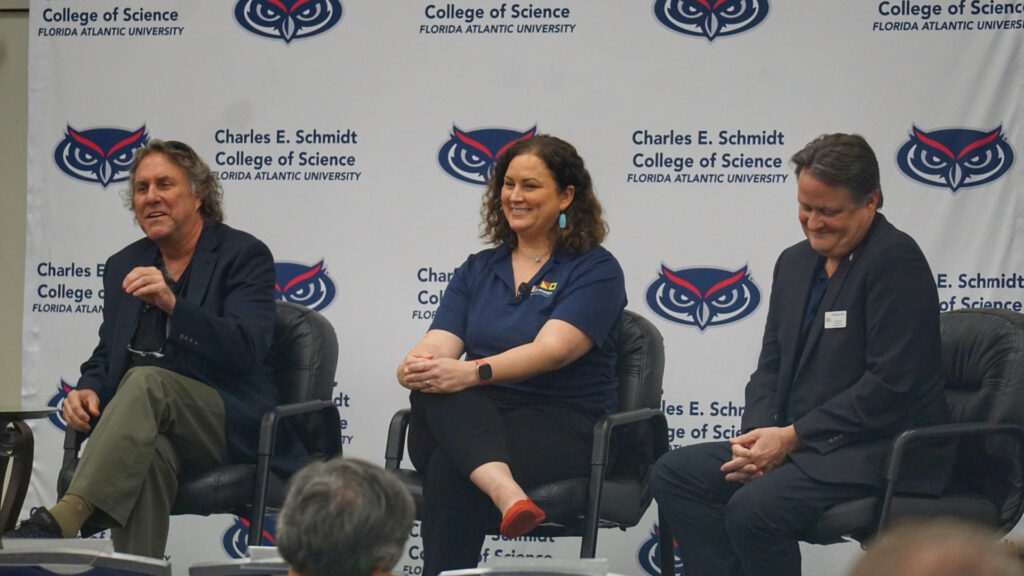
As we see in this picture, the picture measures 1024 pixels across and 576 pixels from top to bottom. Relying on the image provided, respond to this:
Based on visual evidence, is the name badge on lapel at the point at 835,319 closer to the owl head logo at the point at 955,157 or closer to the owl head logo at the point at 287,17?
the owl head logo at the point at 955,157

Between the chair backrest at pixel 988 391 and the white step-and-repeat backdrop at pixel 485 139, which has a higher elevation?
the white step-and-repeat backdrop at pixel 485 139

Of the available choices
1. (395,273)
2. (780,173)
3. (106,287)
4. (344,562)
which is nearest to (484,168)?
(395,273)

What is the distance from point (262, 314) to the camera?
3.46m

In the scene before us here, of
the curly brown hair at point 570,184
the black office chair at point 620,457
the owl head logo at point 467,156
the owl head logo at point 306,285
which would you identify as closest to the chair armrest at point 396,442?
the black office chair at point 620,457

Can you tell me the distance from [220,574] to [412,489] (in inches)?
58.1

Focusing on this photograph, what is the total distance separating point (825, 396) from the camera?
3.06 meters

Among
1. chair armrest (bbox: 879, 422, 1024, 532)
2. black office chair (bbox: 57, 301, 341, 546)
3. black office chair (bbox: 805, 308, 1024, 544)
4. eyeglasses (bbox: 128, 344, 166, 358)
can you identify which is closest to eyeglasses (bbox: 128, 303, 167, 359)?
eyeglasses (bbox: 128, 344, 166, 358)

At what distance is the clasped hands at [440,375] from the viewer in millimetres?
3107

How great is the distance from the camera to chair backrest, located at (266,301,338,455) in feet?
11.6

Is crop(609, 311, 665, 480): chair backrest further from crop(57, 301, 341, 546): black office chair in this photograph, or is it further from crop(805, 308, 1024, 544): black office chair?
crop(57, 301, 341, 546): black office chair

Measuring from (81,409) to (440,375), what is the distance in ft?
3.46

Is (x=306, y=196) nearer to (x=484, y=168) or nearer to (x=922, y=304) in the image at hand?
(x=484, y=168)

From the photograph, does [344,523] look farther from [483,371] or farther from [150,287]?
[150,287]

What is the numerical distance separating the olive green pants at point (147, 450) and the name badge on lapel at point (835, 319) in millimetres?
1659
